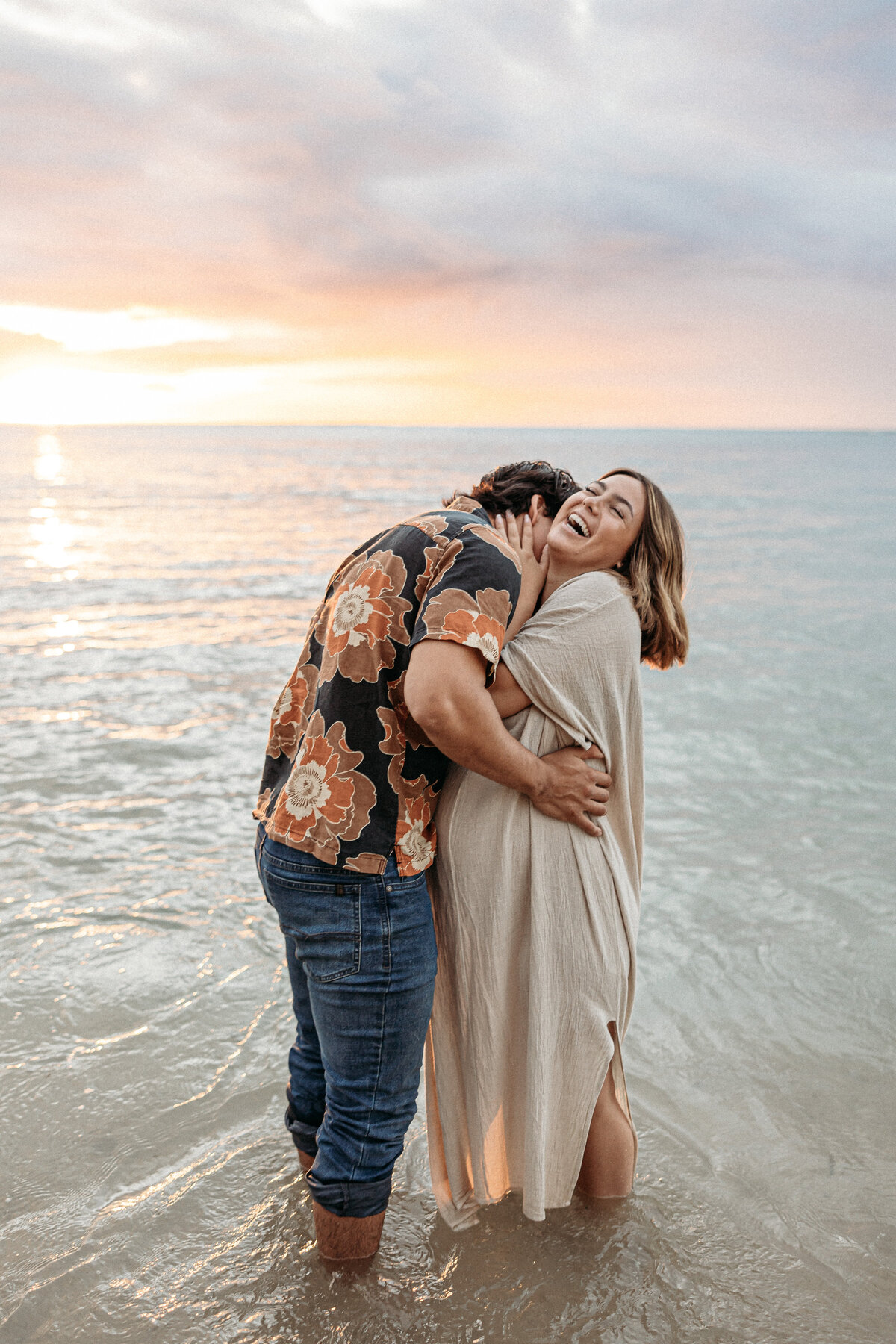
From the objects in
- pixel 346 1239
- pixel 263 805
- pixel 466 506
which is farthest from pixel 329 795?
pixel 346 1239

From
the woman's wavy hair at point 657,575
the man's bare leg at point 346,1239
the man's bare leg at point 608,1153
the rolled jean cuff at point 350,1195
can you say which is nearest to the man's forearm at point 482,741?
the woman's wavy hair at point 657,575

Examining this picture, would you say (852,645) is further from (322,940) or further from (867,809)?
(322,940)

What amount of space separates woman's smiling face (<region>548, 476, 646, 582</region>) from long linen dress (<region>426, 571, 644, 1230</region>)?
96 millimetres

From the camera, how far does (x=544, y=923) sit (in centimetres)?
263

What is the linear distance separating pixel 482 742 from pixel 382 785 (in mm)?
265

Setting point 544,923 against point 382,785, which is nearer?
point 382,785

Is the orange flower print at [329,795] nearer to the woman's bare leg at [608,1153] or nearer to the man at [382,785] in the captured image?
the man at [382,785]

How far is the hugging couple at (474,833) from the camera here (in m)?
2.34

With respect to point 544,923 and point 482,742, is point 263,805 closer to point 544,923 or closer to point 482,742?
point 482,742

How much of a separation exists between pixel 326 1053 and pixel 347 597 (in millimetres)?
1142

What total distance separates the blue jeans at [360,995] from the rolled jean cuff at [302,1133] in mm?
458

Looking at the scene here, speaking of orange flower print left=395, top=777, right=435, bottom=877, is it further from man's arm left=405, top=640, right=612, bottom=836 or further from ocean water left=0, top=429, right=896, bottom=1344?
ocean water left=0, top=429, right=896, bottom=1344

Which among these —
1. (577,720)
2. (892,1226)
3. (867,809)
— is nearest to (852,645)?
(867,809)

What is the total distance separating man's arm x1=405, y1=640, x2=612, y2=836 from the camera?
7.23 feet
